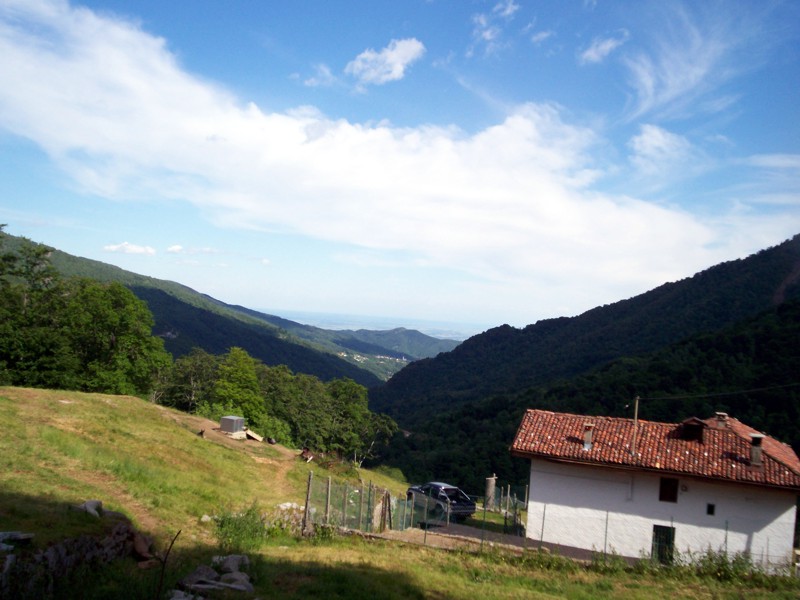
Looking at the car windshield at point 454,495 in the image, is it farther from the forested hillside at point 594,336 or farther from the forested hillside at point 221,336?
the forested hillside at point 221,336

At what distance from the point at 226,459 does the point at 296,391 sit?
40.2m

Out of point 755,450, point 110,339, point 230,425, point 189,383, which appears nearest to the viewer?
point 755,450

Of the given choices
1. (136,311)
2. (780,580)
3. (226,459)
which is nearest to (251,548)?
(226,459)

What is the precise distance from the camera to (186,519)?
54.7 ft

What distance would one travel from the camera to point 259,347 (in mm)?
180250

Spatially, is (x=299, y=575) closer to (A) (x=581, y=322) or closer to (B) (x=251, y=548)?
(B) (x=251, y=548)

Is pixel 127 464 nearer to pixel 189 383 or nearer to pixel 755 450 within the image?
pixel 755 450

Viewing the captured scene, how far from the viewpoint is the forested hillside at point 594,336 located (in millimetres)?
71062

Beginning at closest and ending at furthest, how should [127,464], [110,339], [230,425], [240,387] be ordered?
[127,464], [230,425], [110,339], [240,387]

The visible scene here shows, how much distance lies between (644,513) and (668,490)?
133 cm

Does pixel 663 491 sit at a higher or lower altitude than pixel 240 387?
higher

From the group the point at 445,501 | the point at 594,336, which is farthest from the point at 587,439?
the point at 594,336

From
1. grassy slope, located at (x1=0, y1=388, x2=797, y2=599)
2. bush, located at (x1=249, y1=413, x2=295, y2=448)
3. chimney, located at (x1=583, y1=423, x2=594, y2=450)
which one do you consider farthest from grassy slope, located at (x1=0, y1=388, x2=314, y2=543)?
bush, located at (x1=249, y1=413, x2=295, y2=448)

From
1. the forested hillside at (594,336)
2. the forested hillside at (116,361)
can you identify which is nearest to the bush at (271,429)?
the forested hillside at (116,361)
